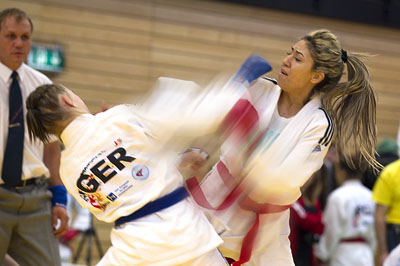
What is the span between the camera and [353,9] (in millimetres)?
10789

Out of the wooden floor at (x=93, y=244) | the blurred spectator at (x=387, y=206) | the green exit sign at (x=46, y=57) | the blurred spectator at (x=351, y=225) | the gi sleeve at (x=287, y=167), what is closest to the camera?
the gi sleeve at (x=287, y=167)

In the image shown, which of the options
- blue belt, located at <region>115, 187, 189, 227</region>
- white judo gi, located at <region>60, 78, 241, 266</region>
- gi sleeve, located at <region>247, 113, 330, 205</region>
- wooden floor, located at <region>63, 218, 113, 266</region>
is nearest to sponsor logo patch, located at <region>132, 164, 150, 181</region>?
white judo gi, located at <region>60, 78, 241, 266</region>

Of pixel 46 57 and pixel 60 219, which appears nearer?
pixel 60 219

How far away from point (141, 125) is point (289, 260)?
127 centimetres

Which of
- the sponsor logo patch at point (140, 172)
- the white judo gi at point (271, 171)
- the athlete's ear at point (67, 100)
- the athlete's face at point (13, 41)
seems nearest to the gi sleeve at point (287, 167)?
the white judo gi at point (271, 171)

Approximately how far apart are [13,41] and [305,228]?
4.29 meters

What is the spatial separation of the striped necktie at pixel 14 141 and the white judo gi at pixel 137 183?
1275 millimetres

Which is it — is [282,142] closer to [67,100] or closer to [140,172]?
[140,172]

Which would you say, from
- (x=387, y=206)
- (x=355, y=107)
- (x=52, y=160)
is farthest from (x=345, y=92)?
(x=387, y=206)

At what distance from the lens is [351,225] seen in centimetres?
715

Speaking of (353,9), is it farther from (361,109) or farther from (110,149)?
(110,149)

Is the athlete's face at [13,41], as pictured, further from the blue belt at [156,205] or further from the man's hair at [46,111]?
the blue belt at [156,205]

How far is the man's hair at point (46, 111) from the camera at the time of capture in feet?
10.4

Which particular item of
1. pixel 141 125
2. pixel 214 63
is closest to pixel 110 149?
pixel 141 125
